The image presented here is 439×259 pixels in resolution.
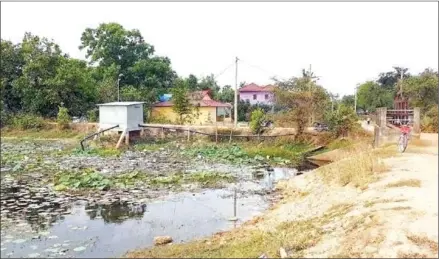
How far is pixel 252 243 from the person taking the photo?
7.85 meters

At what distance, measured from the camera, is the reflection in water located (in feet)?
34.8

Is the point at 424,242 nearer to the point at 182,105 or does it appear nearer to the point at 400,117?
the point at 400,117

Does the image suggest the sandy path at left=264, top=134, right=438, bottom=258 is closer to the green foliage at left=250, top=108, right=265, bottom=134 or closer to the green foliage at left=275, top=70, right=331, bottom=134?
the green foliage at left=275, top=70, right=331, bottom=134

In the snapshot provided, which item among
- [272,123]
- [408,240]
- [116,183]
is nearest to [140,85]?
[272,123]

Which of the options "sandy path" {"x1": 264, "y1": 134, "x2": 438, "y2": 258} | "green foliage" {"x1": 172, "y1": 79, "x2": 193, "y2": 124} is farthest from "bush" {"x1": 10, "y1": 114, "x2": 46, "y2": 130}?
"sandy path" {"x1": 264, "y1": 134, "x2": 438, "y2": 258}

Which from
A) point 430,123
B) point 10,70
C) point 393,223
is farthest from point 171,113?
point 393,223

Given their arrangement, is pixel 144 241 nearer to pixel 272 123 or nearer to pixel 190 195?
pixel 190 195

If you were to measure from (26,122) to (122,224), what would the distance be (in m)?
22.7

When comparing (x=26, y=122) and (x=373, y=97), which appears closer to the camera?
(x=26, y=122)

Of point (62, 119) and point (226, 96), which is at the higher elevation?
point (226, 96)

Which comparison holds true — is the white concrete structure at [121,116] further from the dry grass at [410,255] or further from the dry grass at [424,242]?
the dry grass at [410,255]

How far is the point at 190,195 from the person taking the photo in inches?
526

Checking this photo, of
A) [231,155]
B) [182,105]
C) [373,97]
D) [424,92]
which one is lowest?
[231,155]

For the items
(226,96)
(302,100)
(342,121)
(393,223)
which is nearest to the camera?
(393,223)
